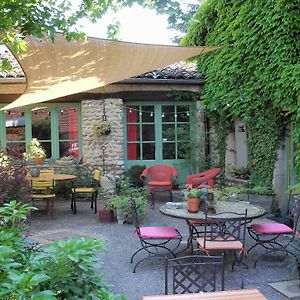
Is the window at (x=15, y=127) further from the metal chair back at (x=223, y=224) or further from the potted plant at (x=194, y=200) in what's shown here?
the metal chair back at (x=223, y=224)

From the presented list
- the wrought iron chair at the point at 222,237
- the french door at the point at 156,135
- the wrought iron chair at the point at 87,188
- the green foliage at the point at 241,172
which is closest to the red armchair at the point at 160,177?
the french door at the point at 156,135

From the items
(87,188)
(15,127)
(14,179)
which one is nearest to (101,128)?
(87,188)

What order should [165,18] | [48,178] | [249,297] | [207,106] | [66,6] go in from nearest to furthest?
[249,297] < [165,18] < [66,6] < [48,178] < [207,106]

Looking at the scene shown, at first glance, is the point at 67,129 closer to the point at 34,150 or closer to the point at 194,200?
the point at 34,150

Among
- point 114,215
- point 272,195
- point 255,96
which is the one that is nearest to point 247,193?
point 272,195

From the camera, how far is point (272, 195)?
282 inches

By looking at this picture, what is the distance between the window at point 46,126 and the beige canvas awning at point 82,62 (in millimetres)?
3760

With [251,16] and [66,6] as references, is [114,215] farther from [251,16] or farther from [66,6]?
[251,16]

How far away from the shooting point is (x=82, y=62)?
224 inches

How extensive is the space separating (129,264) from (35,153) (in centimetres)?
555

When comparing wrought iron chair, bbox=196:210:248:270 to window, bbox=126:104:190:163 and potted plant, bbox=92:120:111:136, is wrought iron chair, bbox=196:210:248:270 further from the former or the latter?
window, bbox=126:104:190:163

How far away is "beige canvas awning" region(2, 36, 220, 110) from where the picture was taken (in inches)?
215

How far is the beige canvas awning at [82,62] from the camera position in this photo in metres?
5.47

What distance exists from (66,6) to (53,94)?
163 centimetres
